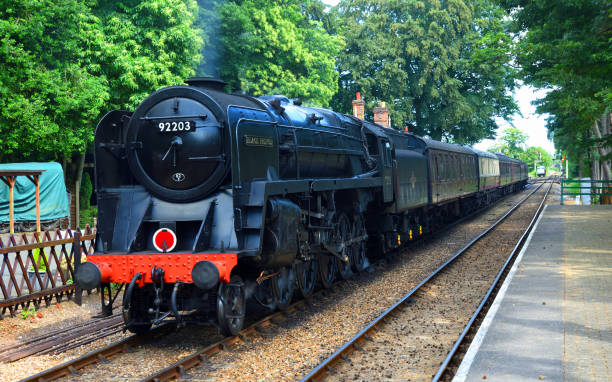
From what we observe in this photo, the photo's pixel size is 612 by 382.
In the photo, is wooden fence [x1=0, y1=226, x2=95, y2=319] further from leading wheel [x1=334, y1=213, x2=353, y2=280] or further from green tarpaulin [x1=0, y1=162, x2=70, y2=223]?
green tarpaulin [x1=0, y1=162, x2=70, y2=223]

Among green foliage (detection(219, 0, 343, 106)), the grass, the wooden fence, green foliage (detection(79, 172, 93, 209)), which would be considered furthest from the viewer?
green foliage (detection(79, 172, 93, 209))

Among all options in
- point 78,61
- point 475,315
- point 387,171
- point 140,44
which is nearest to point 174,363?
point 475,315

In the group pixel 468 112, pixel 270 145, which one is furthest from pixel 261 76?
pixel 270 145

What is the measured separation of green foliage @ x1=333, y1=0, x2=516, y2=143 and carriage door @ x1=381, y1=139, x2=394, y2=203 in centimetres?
2422

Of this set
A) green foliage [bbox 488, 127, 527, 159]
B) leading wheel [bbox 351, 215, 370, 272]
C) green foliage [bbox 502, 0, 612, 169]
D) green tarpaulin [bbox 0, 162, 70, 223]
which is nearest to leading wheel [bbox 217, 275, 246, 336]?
leading wheel [bbox 351, 215, 370, 272]

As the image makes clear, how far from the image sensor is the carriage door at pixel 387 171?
12.9 m

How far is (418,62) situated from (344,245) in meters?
30.7

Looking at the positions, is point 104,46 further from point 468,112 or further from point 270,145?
point 468,112

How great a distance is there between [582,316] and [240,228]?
183 inches

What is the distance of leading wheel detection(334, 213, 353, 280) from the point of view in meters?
10.6

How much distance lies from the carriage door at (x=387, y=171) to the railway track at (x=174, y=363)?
5.02 m

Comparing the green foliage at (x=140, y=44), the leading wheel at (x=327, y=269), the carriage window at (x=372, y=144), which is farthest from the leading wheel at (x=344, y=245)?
the green foliage at (x=140, y=44)

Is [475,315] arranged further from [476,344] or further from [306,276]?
[306,276]

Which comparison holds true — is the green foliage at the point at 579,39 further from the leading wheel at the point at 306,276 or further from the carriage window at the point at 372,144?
the leading wheel at the point at 306,276
